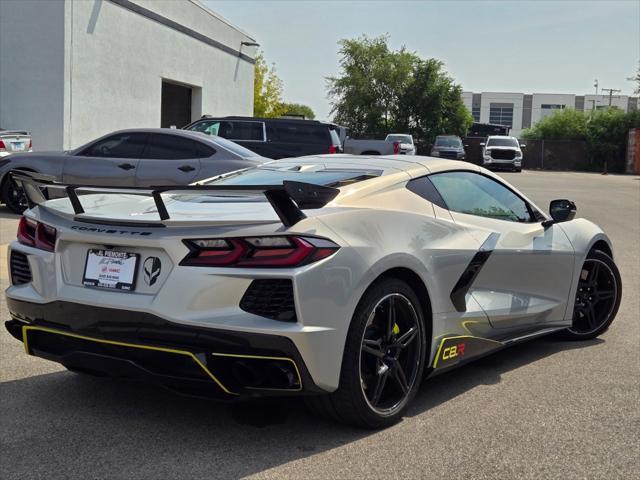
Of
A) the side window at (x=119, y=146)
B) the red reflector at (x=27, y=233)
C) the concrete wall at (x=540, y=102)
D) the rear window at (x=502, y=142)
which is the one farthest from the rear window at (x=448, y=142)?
the concrete wall at (x=540, y=102)

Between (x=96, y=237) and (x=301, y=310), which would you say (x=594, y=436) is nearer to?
(x=301, y=310)

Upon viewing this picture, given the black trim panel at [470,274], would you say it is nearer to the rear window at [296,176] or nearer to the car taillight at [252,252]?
the rear window at [296,176]

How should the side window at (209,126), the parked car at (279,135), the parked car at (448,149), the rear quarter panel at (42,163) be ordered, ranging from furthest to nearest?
the parked car at (448,149) → the parked car at (279,135) → the side window at (209,126) → the rear quarter panel at (42,163)

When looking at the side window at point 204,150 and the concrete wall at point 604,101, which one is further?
the concrete wall at point 604,101

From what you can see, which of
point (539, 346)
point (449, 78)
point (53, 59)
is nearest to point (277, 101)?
point (449, 78)

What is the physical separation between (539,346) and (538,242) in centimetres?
101

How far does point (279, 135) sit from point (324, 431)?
49.2 ft

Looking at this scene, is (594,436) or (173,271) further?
(594,436)

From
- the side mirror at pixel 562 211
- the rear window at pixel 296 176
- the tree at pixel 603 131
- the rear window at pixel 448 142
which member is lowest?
the side mirror at pixel 562 211

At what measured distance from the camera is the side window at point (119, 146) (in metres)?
12.2

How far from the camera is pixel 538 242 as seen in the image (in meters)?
5.18

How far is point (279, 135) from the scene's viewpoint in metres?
18.4

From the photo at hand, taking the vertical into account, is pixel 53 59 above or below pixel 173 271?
above

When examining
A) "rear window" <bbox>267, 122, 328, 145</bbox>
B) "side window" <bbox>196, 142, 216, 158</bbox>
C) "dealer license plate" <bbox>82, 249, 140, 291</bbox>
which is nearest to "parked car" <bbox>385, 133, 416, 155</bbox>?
"rear window" <bbox>267, 122, 328, 145</bbox>
